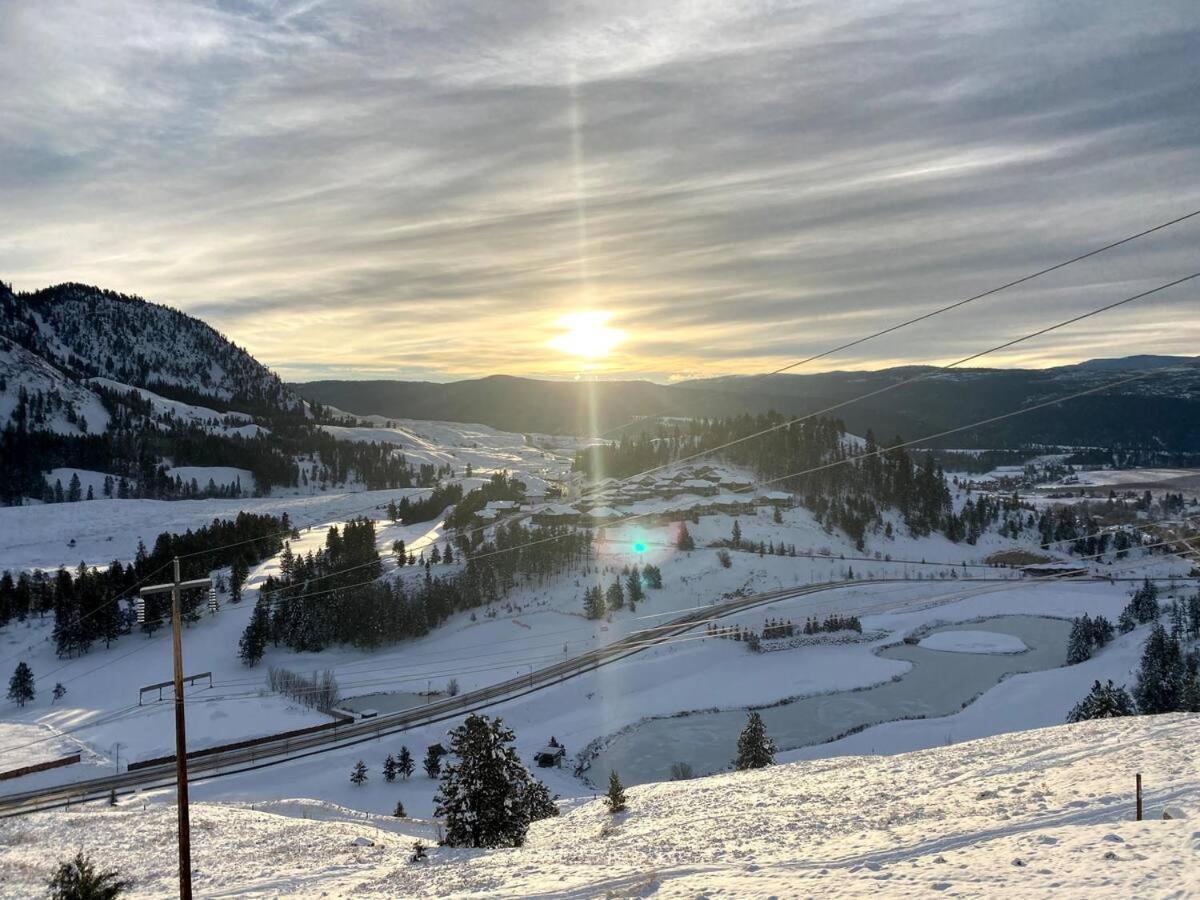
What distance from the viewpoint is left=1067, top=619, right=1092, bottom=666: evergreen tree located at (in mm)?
62219

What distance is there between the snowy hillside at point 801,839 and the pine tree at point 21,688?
33475 mm

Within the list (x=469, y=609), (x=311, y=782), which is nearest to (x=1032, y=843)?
(x=311, y=782)

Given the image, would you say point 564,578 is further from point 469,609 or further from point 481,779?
point 481,779

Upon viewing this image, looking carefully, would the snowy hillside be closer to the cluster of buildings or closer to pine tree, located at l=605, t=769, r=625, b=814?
pine tree, located at l=605, t=769, r=625, b=814

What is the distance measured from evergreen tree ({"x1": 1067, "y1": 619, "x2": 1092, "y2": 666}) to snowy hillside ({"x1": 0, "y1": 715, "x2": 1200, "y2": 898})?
4455 centimetres

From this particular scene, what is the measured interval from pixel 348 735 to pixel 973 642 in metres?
56.0

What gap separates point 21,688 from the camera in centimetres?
5547

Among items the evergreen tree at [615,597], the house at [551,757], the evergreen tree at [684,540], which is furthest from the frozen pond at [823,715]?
the evergreen tree at [684,540]

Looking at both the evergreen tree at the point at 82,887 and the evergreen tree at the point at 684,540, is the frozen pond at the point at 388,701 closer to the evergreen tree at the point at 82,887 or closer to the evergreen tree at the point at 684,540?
the evergreen tree at the point at 82,887

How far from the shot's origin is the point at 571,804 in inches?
1235

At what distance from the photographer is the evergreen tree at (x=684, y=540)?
97438 mm

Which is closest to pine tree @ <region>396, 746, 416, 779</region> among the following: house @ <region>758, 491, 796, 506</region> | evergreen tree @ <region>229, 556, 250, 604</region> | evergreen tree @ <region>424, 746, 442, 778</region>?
evergreen tree @ <region>424, 746, 442, 778</region>

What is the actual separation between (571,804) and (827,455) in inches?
4795

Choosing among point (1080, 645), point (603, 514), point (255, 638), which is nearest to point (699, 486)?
point (603, 514)
